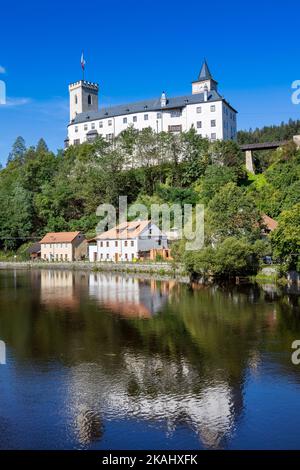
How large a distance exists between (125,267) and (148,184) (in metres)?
Answer: 16.4

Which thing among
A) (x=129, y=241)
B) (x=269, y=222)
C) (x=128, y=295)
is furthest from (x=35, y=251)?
(x=128, y=295)

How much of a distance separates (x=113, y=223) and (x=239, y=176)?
1575 cm

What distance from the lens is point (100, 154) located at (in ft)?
217

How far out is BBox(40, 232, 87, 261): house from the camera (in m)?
58.0

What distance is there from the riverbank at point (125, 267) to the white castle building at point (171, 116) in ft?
68.5

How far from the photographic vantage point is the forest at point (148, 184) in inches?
1608

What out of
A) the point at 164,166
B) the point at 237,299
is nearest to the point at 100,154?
the point at 164,166

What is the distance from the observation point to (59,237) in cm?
5947

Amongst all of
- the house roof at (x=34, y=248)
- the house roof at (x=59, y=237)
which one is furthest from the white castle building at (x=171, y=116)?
the house roof at (x=34, y=248)

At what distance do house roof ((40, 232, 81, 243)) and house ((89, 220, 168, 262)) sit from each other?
4.91 meters

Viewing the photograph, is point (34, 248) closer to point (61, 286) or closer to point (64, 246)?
point (64, 246)

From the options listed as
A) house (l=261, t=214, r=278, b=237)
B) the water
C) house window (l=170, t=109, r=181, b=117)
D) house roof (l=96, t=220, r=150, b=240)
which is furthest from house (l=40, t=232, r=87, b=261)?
the water

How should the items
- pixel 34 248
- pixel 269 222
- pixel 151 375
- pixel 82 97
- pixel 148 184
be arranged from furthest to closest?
pixel 82 97 → pixel 34 248 → pixel 148 184 → pixel 269 222 → pixel 151 375

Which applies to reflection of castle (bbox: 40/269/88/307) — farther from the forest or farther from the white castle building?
the white castle building
